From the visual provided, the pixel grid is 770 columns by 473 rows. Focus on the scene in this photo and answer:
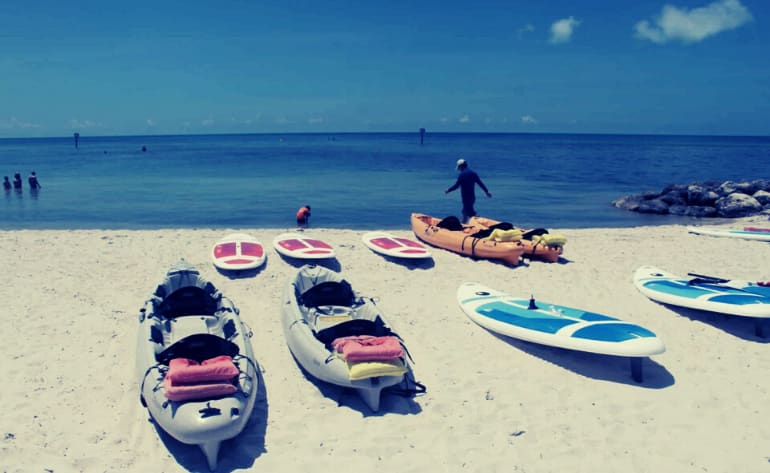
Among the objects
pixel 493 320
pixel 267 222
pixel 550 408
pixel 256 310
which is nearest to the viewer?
pixel 550 408

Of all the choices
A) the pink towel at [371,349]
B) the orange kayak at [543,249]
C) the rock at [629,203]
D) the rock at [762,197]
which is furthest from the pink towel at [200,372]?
the rock at [762,197]

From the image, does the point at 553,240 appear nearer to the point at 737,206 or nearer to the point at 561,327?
the point at 561,327

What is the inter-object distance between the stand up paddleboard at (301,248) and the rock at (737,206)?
1773 centimetres

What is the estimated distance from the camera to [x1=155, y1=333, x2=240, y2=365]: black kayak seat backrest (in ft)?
20.7

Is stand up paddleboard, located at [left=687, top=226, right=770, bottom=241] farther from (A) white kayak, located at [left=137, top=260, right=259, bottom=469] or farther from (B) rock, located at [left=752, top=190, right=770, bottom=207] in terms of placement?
(A) white kayak, located at [left=137, top=260, right=259, bottom=469]

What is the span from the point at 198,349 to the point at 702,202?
2327 centimetres

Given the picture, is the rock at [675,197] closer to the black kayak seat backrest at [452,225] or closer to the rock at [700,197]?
the rock at [700,197]

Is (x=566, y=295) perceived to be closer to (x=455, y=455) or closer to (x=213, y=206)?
A: (x=455, y=455)

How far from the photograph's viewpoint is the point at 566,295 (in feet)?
33.2

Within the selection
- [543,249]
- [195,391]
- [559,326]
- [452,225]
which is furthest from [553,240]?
[195,391]

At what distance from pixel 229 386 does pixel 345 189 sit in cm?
2442

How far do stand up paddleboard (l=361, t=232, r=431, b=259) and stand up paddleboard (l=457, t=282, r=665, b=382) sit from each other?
2.24 meters

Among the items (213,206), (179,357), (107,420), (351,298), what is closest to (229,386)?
(179,357)

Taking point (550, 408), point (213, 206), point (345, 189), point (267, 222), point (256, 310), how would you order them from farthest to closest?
1. point (345, 189)
2. point (213, 206)
3. point (267, 222)
4. point (256, 310)
5. point (550, 408)
